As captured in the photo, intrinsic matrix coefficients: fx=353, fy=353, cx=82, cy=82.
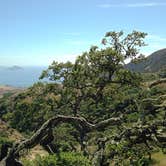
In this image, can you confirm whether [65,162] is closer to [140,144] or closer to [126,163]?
[126,163]

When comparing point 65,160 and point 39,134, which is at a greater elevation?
point 39,134

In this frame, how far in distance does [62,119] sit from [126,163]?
21.1 ft

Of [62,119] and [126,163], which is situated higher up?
[62,119]

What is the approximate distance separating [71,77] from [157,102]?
968cm

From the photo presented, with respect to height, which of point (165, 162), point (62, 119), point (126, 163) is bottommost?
point (165, 162)

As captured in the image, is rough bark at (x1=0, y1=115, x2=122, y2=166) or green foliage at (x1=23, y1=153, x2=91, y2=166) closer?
green foliage at (x1=23, y1=153, x2=91, y2=166)

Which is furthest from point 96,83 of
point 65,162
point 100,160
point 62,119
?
point 65,162

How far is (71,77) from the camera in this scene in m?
36.0

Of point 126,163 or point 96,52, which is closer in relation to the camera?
point 126,163

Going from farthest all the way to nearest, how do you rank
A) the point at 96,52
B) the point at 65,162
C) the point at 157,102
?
the point at 96,52
the point at 157,102
the point at 65,162

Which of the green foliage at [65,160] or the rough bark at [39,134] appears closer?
the green foliage at [65,160]

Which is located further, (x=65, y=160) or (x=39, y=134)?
(x=39, y=134)

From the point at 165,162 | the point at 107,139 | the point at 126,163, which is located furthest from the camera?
the point at 165,162

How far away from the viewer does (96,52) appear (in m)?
35.6
